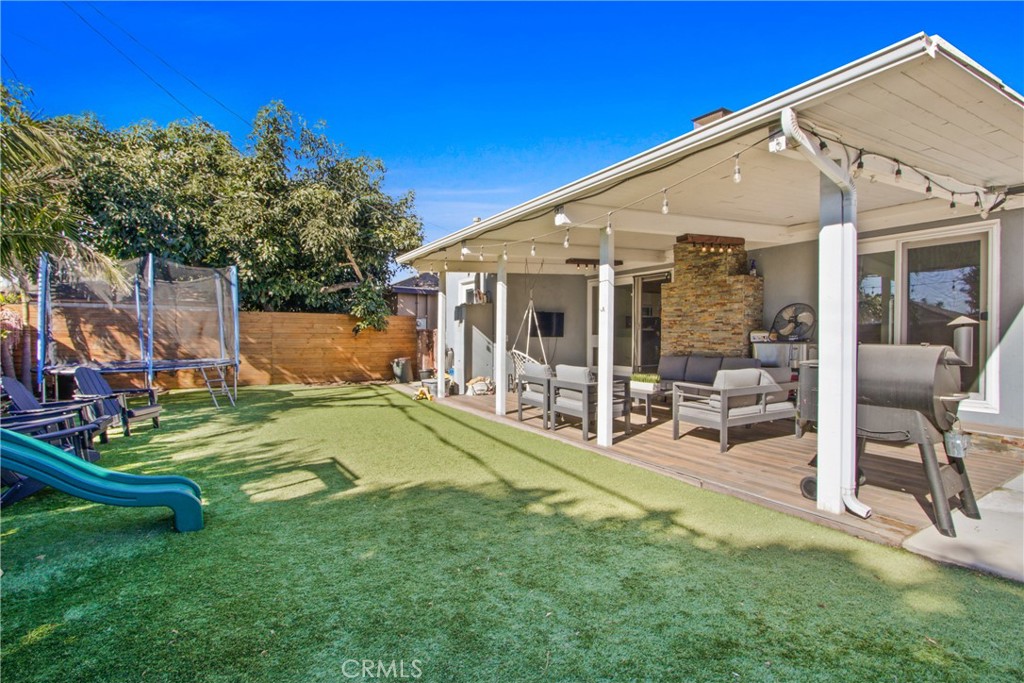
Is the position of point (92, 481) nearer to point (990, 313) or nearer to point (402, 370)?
A: point (990, 313)

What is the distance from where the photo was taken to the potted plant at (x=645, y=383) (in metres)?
6.79

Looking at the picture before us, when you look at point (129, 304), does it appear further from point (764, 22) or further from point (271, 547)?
point (764, 22)

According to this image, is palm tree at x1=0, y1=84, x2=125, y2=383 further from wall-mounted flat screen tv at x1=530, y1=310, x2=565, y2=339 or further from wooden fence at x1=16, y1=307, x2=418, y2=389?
wall-mounted flat screen tv at x1=530, y1=310, x2=565, y2=339

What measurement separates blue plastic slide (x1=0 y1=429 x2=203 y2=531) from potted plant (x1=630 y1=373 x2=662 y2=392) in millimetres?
5123

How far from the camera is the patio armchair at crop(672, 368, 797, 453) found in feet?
16.6

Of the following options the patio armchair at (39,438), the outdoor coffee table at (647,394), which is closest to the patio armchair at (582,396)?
the outdoor coffee table at (647,394)

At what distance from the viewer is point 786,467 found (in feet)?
14.8

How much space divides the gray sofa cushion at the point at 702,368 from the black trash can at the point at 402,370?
7.26m

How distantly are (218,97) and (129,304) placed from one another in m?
6.89

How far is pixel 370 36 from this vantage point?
9258 mm

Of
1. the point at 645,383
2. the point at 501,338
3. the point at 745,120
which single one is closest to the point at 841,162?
the point at 745,120

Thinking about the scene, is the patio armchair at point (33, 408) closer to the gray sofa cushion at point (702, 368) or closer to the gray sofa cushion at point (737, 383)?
the gray sofa cushion at point (737, 383)

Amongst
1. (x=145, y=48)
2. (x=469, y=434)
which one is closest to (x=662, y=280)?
(x=469, y=434)

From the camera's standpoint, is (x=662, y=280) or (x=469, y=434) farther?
(x=662, y=280)
